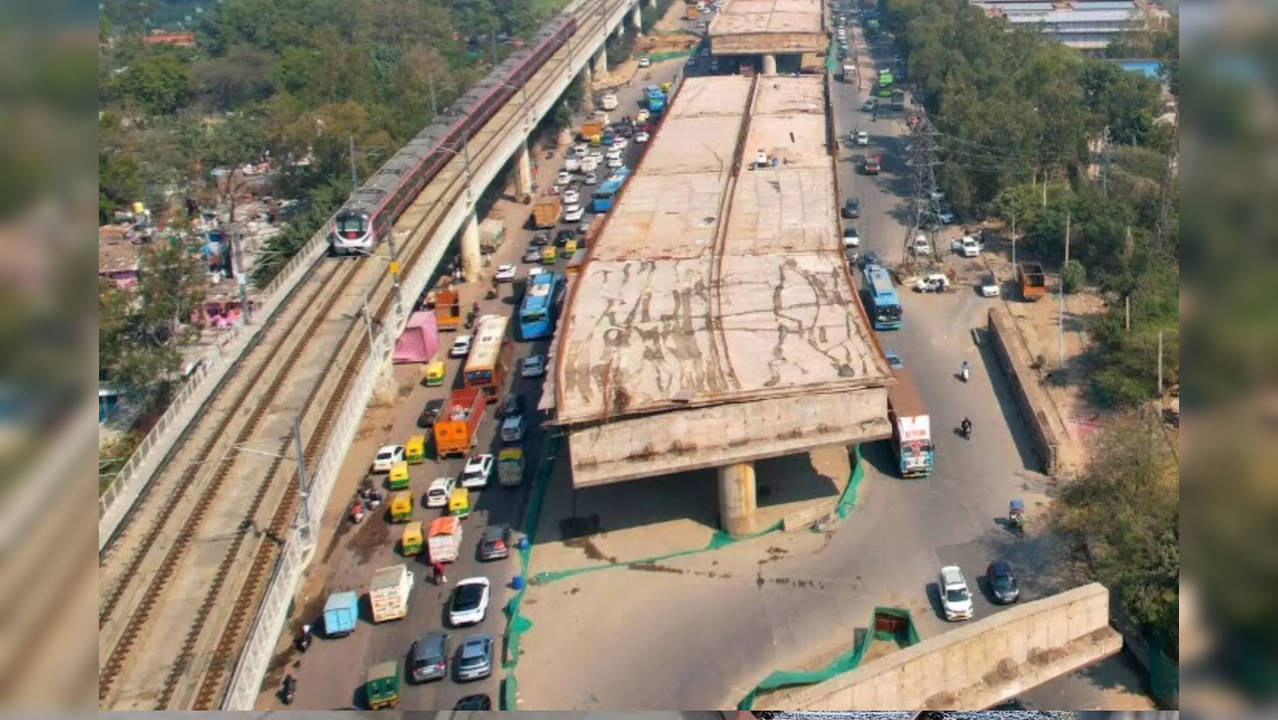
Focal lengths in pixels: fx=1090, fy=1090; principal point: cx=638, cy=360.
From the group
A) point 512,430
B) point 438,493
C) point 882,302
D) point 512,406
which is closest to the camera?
point 438,493

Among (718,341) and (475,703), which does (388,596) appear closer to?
(475,703)

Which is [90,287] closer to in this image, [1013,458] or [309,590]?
[309,590]

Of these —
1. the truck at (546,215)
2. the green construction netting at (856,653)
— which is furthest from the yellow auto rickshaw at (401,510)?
the truck at (546,215)

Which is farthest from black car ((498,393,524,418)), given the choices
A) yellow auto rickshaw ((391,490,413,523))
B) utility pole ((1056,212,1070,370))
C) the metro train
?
utility pole ((1056,212,1070,370))

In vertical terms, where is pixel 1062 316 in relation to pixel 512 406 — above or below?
above

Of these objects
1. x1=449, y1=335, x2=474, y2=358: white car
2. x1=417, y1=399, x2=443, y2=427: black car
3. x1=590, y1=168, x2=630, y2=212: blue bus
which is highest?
x1=590, y1=168, x2=630, y2=212: blue bus

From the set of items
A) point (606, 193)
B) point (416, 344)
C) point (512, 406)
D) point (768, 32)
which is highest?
point (768, 32)

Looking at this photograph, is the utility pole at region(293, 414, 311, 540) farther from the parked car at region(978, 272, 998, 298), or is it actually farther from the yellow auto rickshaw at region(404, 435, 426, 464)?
the parked car at region(978, 272, 998, 298)

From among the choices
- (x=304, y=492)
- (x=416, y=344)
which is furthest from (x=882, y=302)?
(x=304, y=492)

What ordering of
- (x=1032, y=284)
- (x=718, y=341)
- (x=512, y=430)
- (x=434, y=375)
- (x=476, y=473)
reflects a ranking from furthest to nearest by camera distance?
(x=1032, y=284), (x=434, y=375), (x=512, y=430), (x=476, y=473), (x=718, y=341)
